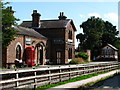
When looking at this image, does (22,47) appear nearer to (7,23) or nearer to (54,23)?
(7,23)

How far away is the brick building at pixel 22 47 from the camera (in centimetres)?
2726

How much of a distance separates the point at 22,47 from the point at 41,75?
61.0ft

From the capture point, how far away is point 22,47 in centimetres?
2989

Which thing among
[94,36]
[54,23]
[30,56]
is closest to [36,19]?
[54,23]

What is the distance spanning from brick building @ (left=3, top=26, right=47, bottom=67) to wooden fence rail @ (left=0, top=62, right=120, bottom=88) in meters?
10.3

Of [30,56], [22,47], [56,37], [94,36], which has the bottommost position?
[30,56]

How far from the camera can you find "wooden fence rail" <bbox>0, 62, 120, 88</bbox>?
10.2 m

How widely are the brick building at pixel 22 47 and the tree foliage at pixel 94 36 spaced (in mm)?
35112

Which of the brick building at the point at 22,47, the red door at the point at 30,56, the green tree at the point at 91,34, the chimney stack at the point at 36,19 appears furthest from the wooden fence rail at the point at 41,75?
the green tree at the point at 91,34

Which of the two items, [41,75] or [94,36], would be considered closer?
[41,75]

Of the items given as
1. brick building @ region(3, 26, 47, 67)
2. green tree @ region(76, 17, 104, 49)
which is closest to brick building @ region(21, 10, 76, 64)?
brick building @ region(3, 26, 47, 67)

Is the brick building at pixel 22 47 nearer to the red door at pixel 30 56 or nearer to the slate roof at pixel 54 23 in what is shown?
the red door at pixel 30 56

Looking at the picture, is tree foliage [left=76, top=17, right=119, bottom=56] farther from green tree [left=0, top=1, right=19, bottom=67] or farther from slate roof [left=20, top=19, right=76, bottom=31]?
green tree [left=0, top=1, right=19, bottom=67]

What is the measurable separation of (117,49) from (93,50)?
265 inches
